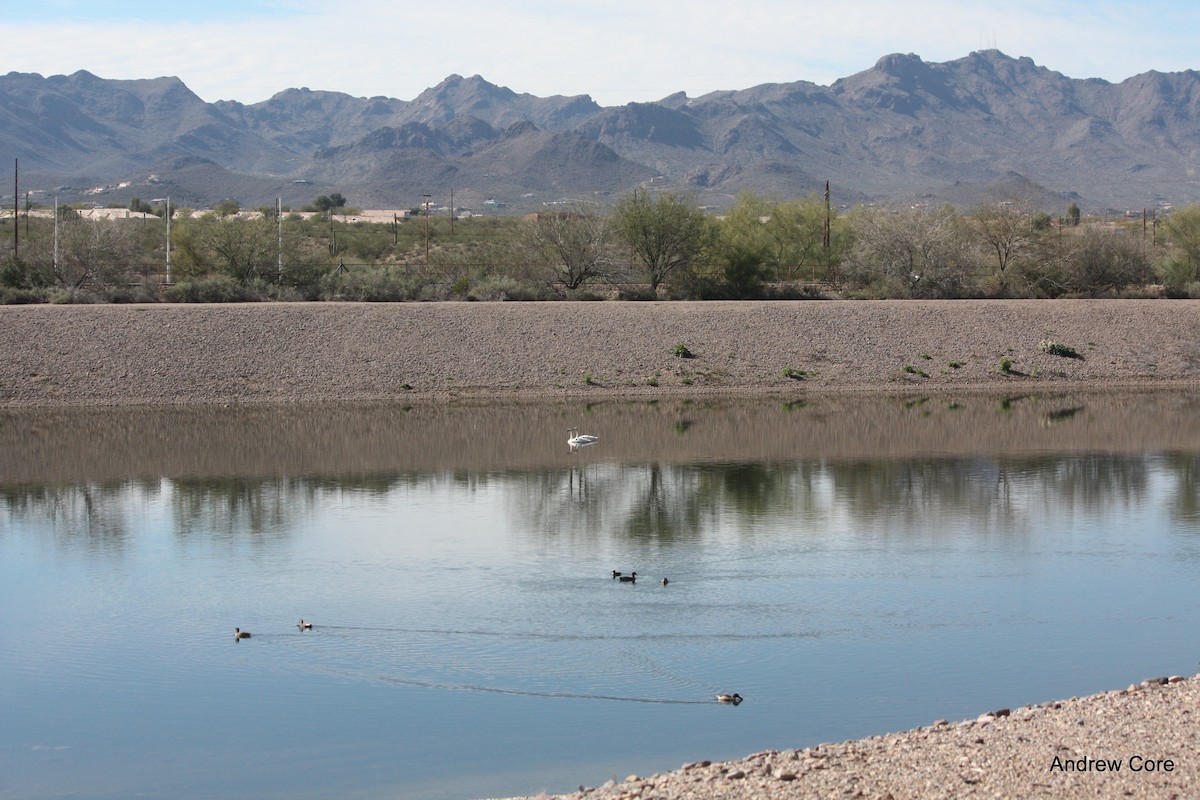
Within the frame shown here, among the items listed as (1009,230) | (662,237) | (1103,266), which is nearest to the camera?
(662,237)

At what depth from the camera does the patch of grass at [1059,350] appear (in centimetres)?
4797

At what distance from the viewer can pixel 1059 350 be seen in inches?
1895

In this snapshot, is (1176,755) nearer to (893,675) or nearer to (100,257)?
(893,675)

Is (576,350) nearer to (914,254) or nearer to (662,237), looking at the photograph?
(662,237)

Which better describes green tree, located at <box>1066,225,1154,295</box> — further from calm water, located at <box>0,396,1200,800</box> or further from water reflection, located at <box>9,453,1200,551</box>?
water reflection, located at <box>9,453,1200,551</box>

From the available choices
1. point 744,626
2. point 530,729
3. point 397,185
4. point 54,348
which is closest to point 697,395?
point 54,348

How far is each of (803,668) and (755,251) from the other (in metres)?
45.7

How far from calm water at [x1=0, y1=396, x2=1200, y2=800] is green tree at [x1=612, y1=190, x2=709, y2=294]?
25.9m

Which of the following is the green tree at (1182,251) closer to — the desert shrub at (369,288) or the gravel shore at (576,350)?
the gravel shore at (576,350)

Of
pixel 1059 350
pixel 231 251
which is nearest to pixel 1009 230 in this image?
pixel 1059 350

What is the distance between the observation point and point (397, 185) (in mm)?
185750

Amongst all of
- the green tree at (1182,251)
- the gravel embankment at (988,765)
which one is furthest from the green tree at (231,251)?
the gravel embankment at (988,765)

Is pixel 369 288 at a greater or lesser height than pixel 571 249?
lesser

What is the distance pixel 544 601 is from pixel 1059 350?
34.2 metres
